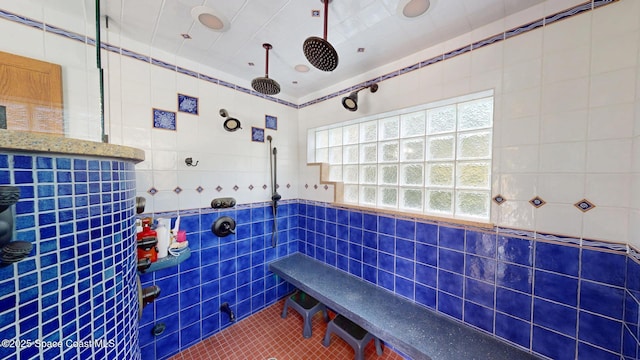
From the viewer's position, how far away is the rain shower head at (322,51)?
111cm

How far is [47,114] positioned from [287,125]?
1711mm

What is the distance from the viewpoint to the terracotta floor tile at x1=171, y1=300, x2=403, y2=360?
1662 millimetres

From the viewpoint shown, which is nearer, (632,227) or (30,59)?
(632,227)

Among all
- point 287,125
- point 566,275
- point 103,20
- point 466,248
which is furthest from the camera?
point 287,125

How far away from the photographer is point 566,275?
1.10 meters

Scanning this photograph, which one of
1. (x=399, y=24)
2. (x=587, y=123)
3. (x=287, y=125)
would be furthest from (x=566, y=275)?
(x=287, y=125)

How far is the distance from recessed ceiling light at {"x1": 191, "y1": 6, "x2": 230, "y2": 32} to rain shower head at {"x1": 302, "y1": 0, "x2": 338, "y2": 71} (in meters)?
0.56

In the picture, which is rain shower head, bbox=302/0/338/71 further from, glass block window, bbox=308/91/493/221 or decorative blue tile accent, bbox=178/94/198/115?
decorative blue tile accent, bbox=178/94/198/115

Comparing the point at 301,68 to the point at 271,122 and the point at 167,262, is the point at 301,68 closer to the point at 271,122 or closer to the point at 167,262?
the point at 271,122

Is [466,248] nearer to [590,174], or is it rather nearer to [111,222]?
[590,174]

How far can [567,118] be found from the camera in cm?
108

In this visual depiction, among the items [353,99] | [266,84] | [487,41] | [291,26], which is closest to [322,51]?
[291,26]

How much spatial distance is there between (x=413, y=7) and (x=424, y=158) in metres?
0.98

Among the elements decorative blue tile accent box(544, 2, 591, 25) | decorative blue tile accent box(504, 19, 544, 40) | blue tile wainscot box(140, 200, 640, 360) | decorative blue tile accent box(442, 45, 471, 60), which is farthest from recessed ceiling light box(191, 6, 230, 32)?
decorative blue tile accent box(544, 2, 591, 25)
